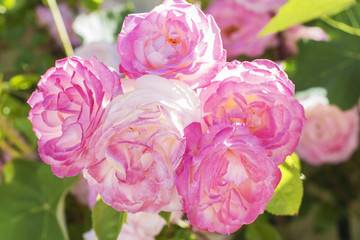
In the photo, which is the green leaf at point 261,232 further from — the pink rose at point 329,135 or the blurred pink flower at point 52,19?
the blurred pink flower at point 52,19

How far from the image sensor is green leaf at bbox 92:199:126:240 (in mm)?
275

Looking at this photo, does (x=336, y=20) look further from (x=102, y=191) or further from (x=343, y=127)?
(x=102, y=191)

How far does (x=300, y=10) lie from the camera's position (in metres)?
0.32

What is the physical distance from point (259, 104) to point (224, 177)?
0.13ft

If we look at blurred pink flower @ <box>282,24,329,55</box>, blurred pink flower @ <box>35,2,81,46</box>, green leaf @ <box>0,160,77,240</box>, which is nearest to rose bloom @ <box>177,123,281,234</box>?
green leaf @ <box>0,160,77,240</box>

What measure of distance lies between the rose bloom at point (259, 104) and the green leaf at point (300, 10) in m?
0.09

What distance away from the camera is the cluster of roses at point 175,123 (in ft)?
0.74

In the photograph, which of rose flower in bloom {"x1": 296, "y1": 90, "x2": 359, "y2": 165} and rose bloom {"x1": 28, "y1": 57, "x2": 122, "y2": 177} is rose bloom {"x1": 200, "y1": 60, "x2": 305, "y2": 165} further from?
rose flower in bloom {"x1": 296, "y1": 90, "x2": 359, "y2": 165}

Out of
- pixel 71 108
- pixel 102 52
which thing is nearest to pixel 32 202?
pixel 102 52

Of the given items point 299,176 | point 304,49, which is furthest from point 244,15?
point 299,176

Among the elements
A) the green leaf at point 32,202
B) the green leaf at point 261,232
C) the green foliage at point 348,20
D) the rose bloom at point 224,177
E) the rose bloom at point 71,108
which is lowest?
the green leaf at point 261,232

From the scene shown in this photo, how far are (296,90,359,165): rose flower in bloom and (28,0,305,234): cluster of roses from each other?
31 centimetres

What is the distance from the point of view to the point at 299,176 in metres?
0.28

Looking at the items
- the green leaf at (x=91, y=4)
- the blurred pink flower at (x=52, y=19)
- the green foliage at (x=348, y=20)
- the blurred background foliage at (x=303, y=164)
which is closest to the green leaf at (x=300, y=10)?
the blurred background foliage at (x=303, y=164)
